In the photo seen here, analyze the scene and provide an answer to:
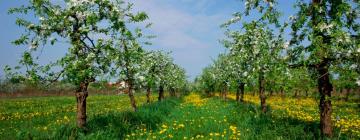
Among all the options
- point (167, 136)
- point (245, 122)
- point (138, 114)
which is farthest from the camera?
point (138, 114)

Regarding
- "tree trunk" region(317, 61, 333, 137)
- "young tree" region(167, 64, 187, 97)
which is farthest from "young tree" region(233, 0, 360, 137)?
"young tree" region(167, 64, 187, 97)

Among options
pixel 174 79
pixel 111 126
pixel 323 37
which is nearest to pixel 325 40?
pixel 323 37

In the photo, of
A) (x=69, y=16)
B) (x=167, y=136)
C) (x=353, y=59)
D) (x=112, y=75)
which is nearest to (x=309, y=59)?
(x=353, y=59)

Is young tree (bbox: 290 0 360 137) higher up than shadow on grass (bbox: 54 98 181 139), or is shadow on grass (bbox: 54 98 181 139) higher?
young tree (bbox: 290 0 360 137)

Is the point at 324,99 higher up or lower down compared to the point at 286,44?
lower down

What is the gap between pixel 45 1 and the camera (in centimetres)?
1302

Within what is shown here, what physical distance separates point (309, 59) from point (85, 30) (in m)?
6.86

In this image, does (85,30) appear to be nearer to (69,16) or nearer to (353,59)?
(69,16)

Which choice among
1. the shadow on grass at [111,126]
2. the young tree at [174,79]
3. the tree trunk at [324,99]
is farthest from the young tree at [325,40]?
the young tree at [174,79]

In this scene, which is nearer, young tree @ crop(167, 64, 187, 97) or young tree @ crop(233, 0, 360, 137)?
young tree @ crop(233, 0, 360, 137)

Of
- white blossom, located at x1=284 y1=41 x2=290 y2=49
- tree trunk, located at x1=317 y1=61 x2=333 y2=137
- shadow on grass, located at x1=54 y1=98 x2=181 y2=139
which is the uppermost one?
white blossom, located at x1=284 y1=41 x2=290 y2=49

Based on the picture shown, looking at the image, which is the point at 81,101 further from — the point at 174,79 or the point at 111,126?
the point at 174,79

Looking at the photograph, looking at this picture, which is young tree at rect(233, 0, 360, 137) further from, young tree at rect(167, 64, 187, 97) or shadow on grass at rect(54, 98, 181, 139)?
young tree at rect(167, 64, 187, 97)

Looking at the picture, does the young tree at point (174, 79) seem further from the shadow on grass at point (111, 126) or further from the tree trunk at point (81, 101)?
the tree trunk at point (81, 101)
